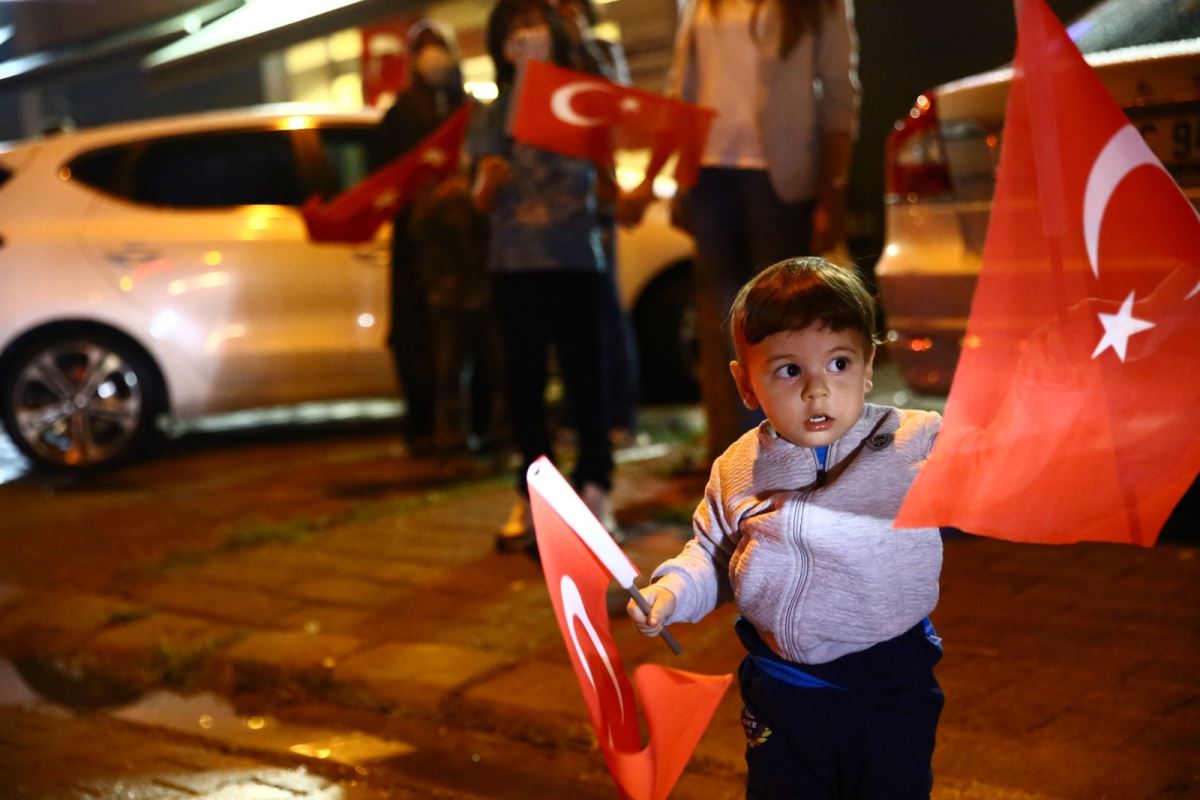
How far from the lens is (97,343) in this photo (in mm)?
7688

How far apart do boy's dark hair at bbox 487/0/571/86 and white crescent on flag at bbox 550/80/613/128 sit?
0.30 meters

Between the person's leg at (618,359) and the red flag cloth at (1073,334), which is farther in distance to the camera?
the person's leg at (618,359)

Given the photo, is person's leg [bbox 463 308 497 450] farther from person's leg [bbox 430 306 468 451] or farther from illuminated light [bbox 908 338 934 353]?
illuminated light [bbox 908 338 934 353]

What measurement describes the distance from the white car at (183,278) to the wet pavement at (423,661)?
136 centimetres

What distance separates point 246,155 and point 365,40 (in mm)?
7621

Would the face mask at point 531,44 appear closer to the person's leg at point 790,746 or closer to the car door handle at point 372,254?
the car door handle at point 372,254

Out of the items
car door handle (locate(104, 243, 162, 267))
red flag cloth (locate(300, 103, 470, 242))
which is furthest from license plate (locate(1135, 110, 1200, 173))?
car door handle (locate(104, 243, 162, 267))

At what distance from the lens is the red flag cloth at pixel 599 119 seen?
4.69 metres

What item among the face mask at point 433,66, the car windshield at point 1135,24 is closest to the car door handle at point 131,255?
the face mask at point 433,66

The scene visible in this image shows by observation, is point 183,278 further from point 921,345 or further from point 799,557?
point 799,557

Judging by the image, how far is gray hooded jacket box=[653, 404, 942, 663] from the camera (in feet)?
7.31

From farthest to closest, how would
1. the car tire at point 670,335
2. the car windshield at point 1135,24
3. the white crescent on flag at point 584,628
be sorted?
the car tire at point 670,335 → the car windshield at point 1135,24 → the white crescent on flag at point 584,628

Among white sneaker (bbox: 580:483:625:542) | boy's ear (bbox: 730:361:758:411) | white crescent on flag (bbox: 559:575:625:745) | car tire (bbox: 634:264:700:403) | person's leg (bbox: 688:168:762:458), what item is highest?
boy's ear (bbox: 730:361:758:411)

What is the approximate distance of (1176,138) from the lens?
4254 millimetres
